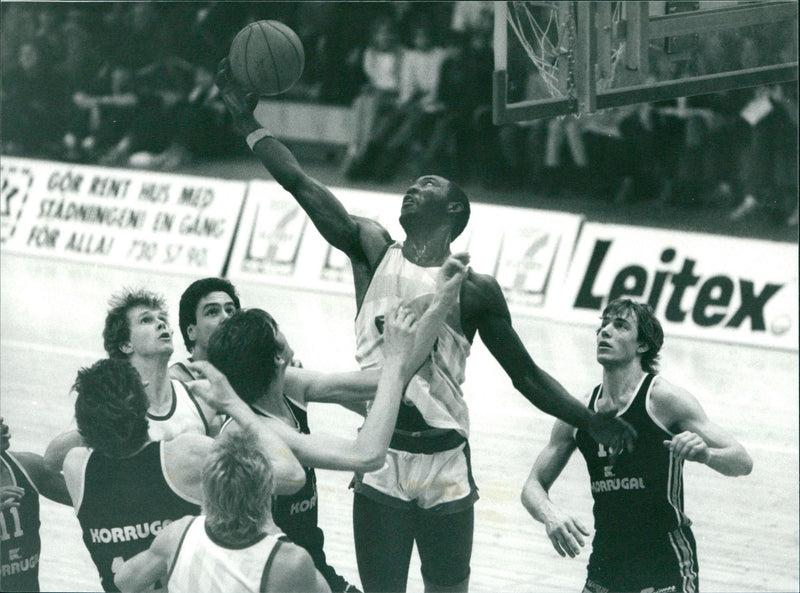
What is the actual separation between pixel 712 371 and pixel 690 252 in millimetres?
1935

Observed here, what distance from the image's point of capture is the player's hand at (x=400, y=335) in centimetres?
467

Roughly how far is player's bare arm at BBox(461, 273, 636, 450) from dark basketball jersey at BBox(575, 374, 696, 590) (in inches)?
5.9

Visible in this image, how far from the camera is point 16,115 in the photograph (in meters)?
20.9

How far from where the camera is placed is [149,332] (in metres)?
5.56

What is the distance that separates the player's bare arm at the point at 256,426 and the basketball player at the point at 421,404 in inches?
35.9

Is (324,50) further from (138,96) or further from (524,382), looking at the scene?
(524,382)

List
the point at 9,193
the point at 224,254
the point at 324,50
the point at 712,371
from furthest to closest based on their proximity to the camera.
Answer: the point at 324,50 < the point at 9,193 < the point at 224,254 < the point at 712,371

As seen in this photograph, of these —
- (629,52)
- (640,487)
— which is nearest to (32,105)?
(629,52)

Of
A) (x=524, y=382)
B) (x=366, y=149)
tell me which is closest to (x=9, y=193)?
(x=366, y=149)

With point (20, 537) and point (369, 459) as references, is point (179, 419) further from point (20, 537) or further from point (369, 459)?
point (369, 459)

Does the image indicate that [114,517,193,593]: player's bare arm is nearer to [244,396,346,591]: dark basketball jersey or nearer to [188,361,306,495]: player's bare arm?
[188,361,306,495]: player's bare arm

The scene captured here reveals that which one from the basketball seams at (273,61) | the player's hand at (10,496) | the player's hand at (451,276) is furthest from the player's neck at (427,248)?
the player's hand at (10,496)

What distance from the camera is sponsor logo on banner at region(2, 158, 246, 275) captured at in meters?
16.7

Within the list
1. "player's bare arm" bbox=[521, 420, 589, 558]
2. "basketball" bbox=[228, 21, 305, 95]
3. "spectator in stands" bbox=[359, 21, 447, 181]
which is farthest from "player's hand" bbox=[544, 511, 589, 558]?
"spectator in stands" bbox=[359, 21, 447, 181]
